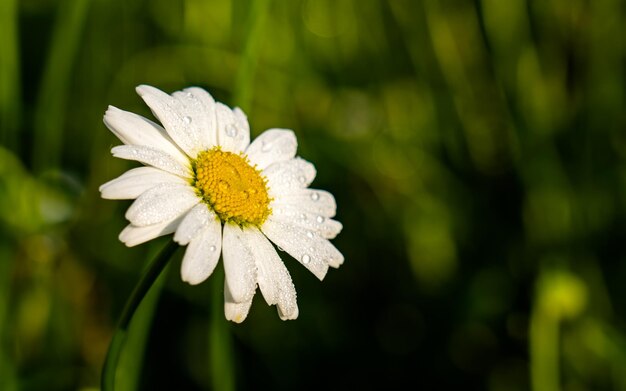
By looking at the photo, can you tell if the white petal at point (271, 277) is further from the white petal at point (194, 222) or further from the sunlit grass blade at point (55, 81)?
the sunlit grass blade at point (55, 81)

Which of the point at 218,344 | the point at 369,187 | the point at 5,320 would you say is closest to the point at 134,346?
the point at 218,344

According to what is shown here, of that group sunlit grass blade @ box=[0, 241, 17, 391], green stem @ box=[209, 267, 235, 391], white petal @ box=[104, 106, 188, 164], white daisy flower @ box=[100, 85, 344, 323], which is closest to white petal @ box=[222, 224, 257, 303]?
white daisy flower @ box=[100, 85, 344, 323]

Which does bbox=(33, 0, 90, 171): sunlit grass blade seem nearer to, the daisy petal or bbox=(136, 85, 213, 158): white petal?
bbox=(136, 85, 213, 158): white petal

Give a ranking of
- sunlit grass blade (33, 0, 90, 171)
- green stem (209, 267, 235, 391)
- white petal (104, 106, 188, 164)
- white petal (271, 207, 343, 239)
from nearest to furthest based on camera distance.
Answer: white petal (104, 106, 188, 164) → white petal (271, 207, 343, 239) → green stem (209, 267, 235, 391) → sunlit grass blade (33, 0, 90, 171)

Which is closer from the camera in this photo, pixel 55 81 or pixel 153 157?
pixel 153 157

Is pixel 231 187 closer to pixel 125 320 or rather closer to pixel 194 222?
pixel 194 222

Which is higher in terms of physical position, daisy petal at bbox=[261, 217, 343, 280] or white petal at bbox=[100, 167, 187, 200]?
white petal at bbox=[100, 167, 187, 200]

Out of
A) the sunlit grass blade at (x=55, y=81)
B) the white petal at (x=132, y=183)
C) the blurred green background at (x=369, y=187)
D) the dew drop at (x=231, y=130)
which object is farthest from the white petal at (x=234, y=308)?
the sunlit grass blade at (x=55, y=81)
